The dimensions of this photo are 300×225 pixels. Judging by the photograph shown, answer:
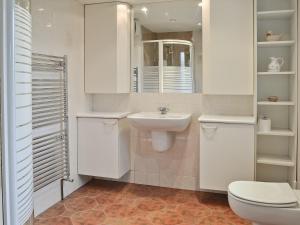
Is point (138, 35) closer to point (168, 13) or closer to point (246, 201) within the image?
point (168, 13)

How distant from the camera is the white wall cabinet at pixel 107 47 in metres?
3.39

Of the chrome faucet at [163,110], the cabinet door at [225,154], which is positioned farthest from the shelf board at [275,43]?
the chrome faucet at [163,110]

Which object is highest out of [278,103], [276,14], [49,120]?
[276,14]

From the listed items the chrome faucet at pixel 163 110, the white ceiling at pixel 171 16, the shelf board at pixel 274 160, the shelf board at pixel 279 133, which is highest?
the white ceiling at pixel 171 16

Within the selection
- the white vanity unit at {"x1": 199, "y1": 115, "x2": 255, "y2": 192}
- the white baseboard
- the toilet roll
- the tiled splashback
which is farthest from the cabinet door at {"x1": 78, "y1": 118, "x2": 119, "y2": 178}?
the toilet roll

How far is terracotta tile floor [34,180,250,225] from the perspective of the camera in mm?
2668

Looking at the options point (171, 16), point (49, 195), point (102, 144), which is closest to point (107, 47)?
point (171, 16)

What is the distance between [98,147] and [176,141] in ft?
2.88

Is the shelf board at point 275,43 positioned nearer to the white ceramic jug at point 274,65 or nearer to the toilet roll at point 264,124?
the white ceramic jug at point 274,65

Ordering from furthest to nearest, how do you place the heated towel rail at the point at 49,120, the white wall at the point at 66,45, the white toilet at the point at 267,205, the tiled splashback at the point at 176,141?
the tiled splashback at the point at 176,141
the white wall at the point at 66,45
the heated towel rail at the point at 49,120
the white toilet at the point at 267,205

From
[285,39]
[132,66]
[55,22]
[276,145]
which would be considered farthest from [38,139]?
[285,39]

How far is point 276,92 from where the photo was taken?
10.1ft

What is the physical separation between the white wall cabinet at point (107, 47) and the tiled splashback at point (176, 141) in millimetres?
231

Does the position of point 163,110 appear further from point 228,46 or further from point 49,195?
point 49,195
